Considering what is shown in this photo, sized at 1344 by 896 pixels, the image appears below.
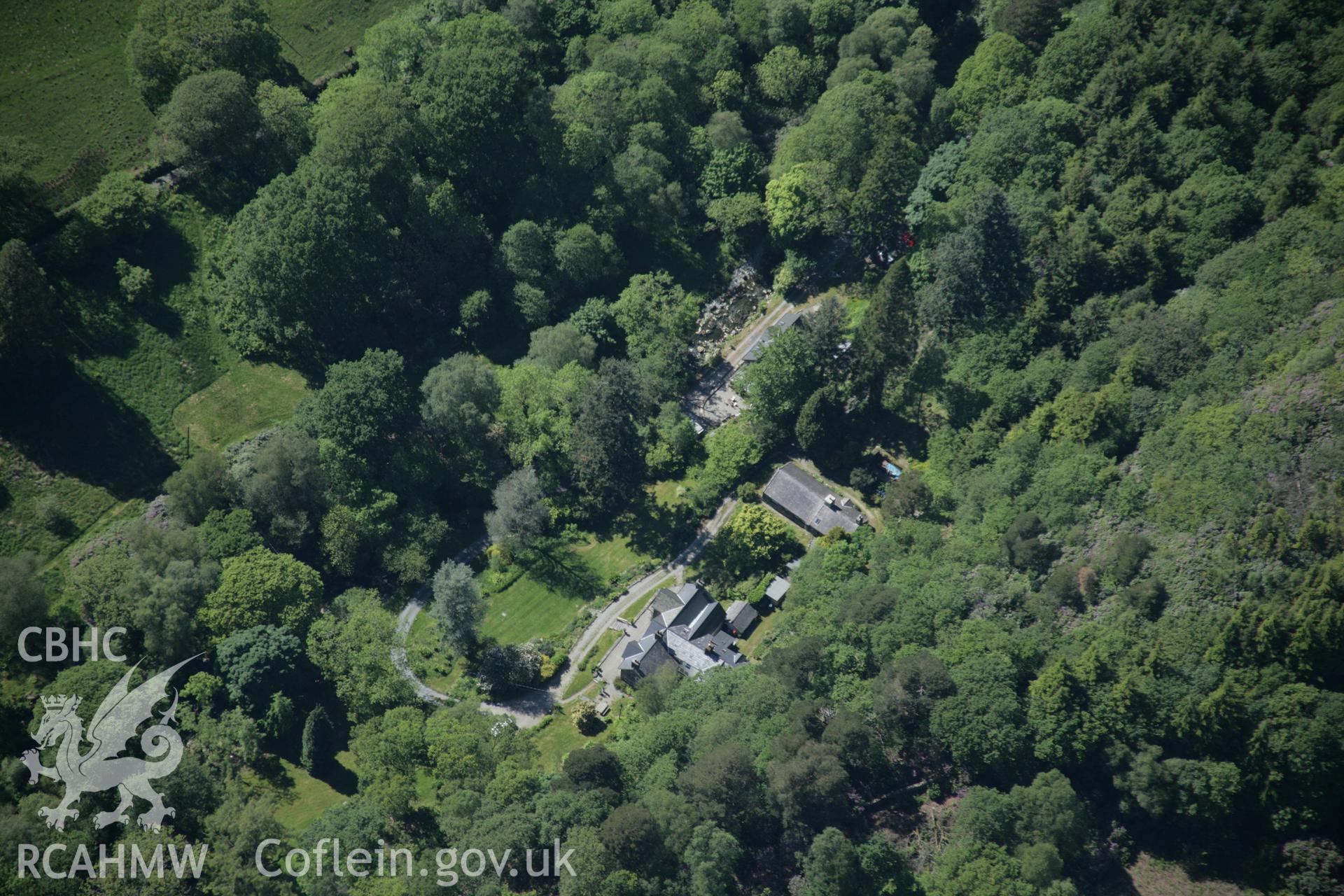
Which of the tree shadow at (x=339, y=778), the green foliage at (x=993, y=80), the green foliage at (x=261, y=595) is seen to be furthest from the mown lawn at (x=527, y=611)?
the green foliage at (x=993, y=80)

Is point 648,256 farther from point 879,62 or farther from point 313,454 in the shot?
point 313,454

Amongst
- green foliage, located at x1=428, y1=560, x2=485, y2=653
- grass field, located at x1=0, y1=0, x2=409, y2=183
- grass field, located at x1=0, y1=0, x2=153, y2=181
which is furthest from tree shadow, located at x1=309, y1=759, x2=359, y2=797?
grass field, located at x1=0, y1=0, x2=153, y2=181

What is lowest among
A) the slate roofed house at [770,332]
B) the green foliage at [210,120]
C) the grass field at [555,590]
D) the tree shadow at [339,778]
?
the tree shadow at [339,778]

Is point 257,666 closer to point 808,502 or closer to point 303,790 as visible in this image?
point 303,790

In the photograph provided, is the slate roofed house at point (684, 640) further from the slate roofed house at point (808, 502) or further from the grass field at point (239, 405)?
the grass field at point (239, 405)

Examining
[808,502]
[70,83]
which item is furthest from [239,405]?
[808,502]

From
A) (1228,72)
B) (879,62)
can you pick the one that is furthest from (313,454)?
(1228,72)
